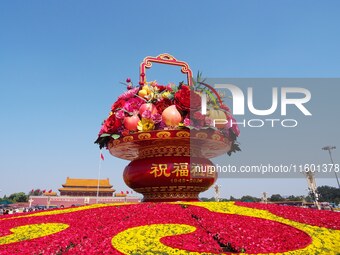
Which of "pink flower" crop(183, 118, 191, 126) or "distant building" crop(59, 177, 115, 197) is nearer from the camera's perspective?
"pink flower" crop(183, 118, 191, 126)

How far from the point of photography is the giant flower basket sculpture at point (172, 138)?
19.9ft

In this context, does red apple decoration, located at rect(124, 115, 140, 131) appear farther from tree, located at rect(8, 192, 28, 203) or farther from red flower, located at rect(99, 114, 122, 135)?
tree, located at rect(8, 192, 28, 203)

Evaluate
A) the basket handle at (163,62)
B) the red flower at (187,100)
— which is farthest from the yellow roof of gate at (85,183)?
the red flower at (187,100)

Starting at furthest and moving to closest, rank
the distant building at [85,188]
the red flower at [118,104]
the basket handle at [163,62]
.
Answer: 1. the distant building at [85,188]
2. the basket handle at [163,62]
3. the red flower at [118,104]

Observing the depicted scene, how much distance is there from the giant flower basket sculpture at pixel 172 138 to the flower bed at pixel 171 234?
3.70ft

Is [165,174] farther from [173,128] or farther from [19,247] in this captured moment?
[19,247]

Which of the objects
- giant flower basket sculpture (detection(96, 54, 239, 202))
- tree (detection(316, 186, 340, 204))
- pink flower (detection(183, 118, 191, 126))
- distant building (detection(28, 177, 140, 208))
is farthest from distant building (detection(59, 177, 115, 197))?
pink flower (detection(183, 118, 191, 126))

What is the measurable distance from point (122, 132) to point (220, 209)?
2845 millimetres

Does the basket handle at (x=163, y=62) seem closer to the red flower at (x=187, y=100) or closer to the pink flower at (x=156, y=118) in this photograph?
the red flower at (x=187, y=100)

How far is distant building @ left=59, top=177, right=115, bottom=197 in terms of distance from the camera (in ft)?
185

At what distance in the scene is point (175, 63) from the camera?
8148 mm

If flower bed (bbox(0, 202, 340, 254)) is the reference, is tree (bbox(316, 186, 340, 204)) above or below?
below

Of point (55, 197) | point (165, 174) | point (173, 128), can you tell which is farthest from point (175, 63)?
point (55, 197)

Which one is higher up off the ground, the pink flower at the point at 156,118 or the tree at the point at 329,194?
the pink flower at the point at 156,118
